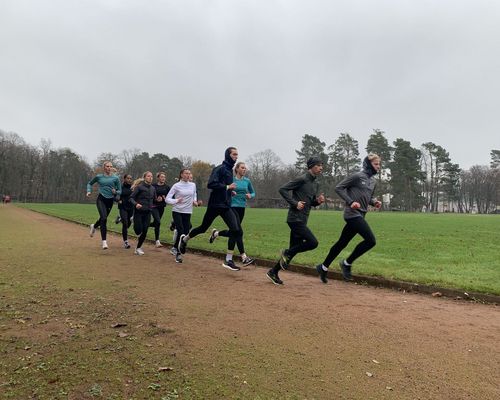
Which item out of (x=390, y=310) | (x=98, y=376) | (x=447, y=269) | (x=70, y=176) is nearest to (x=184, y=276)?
(x=390, y=310)

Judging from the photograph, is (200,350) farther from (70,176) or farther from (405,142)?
(70,176)

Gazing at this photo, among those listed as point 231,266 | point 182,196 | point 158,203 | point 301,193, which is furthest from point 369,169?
point 158,203

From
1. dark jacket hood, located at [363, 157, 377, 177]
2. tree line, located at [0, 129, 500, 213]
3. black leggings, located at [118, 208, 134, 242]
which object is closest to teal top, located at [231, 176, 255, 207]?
dark jacket hood, located at [363, 157, 377, 177]

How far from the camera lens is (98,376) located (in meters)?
3.00

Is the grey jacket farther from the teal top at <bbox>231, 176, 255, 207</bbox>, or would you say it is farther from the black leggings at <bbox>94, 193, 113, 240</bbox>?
the black leggings at <bbox>94, 193, 113, 240</bbox>

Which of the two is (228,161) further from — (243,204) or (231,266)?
(231,266)

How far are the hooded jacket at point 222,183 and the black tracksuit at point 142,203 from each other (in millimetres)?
2745

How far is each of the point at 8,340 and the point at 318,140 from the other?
96.3m

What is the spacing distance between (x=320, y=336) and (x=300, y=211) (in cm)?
297

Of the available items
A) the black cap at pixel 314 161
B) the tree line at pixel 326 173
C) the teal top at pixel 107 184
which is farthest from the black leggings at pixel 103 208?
the tree line at pixel 326 173

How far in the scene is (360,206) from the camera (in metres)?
6.91

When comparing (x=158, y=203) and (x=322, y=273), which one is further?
(x=158, y=203)

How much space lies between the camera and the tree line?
89312 millimetres

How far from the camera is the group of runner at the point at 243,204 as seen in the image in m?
6.78
